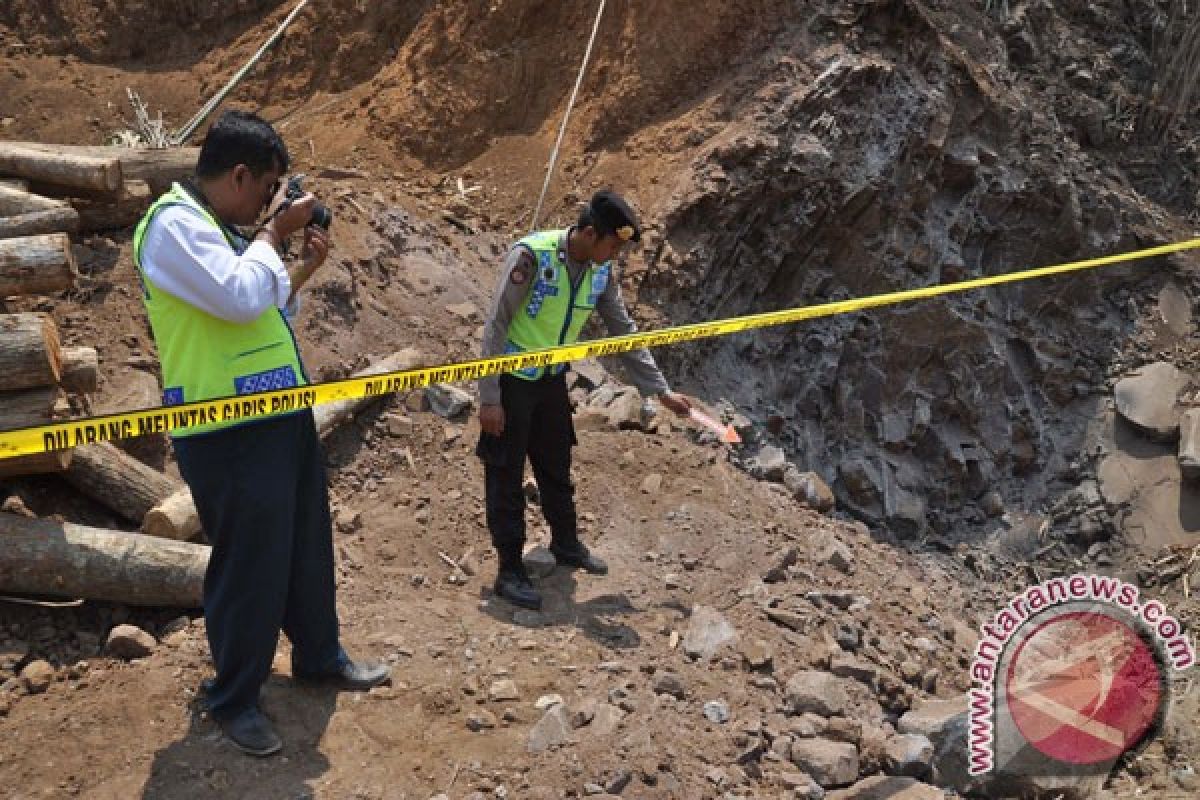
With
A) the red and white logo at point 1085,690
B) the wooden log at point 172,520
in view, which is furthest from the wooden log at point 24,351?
the red and white logo at point 1085,690

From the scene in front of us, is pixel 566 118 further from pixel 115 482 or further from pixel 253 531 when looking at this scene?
pixel 253 531

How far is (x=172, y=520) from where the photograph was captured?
443 centimetres

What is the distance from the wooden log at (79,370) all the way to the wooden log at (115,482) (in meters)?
0.28

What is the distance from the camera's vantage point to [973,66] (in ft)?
33.4

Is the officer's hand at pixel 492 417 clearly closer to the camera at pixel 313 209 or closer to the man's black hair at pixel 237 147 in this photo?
the camera at pixel 313 209

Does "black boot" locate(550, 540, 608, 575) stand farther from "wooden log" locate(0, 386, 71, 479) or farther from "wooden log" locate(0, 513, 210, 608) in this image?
"wooden log" locate(0, 386, 71, 479)

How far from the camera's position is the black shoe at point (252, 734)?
11.2ft

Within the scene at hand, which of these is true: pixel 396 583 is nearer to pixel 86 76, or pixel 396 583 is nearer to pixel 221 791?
pixel 221 791

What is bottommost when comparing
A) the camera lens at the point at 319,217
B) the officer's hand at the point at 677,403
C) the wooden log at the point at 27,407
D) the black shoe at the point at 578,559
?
the black shoe at the point at 578,559

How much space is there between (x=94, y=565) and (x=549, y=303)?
2.05 metres

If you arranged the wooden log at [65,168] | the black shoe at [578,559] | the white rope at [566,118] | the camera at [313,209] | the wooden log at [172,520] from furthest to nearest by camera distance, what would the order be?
the white rope at [566,118]
the wooden log at [65,168]
the black shoe at [578,559]
the wooden log at [172,520]
the camera at [313,209]

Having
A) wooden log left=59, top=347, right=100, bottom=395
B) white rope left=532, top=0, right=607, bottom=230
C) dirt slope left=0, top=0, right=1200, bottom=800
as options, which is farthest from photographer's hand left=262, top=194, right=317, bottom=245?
white rope left=532, top=0, right=607, bottom=230

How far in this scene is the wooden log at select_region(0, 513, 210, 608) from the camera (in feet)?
13.4

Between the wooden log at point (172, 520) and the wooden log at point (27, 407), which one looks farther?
Result: the wooden log at point (172, 520)
